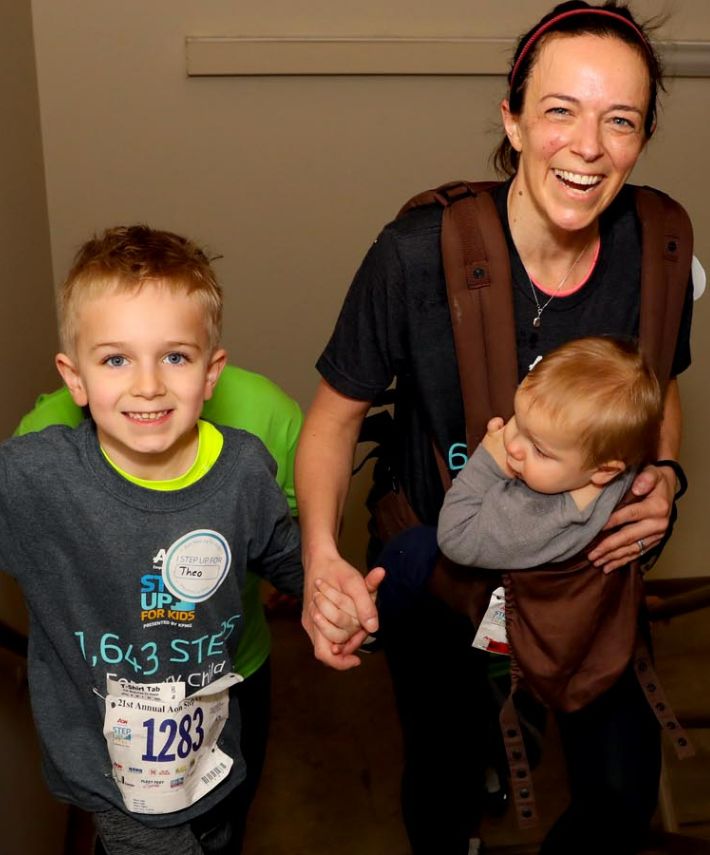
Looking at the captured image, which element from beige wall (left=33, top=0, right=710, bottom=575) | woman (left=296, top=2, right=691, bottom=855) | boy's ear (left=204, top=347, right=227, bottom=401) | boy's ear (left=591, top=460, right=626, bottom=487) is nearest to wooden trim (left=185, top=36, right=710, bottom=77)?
beige wall (left=33, top=0, right=710, bottom=575)

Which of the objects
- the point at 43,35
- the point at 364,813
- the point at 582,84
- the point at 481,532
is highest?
the point at 43,35

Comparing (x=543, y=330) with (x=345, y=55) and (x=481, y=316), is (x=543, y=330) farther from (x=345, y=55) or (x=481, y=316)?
(x=345, y=55)

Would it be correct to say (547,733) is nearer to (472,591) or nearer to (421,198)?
(472,591)

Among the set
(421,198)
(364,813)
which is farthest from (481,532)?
(364,813)

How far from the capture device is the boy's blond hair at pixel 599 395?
1.65 meters

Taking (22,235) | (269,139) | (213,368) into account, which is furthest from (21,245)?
(213,368)

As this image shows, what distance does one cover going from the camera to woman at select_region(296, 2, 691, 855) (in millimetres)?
1761

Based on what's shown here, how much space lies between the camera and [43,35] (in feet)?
9.90

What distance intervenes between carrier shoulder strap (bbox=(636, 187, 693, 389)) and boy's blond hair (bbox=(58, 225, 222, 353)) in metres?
0.76

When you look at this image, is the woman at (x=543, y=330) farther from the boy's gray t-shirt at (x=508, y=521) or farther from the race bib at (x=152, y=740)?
the race bib at (x=152, y=740)

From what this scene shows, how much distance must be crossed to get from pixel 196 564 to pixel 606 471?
2.22 ft

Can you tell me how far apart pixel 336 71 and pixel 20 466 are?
6.50ft

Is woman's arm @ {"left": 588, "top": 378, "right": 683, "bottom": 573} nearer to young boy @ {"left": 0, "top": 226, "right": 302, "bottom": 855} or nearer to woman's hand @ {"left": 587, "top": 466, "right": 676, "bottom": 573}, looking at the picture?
woman's hand @ {"left": 587, "top": 466, "right": 676, "bottom": 573}

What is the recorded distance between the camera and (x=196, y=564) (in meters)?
1.59
